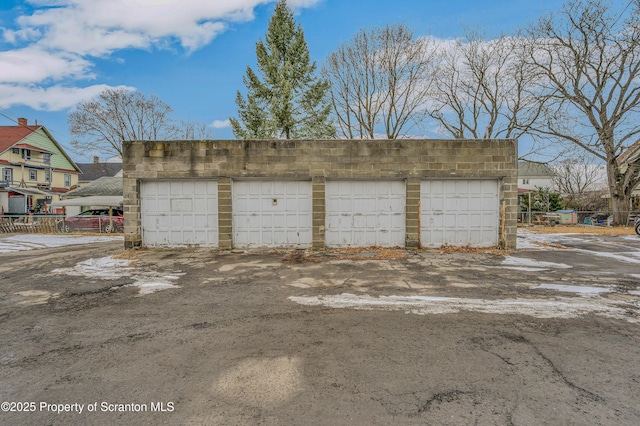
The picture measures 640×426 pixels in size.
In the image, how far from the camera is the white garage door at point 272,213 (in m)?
10.4

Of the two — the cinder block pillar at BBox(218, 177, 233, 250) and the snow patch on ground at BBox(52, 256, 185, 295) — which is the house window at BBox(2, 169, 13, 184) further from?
the cinder block pillar at BBox(218, 177, 233, 250)

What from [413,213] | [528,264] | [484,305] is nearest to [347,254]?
[413,213]

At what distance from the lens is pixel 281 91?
2109 centimetres

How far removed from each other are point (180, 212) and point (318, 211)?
4.21 m

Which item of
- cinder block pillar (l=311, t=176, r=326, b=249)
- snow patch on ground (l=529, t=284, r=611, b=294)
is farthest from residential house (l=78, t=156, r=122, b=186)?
snow patch on ground (l=529, t=284, r=611, b=294)

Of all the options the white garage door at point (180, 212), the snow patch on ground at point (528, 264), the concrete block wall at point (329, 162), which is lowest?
the snow patch on ground at point (528, 264)

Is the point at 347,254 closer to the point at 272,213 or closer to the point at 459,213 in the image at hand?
the point at 272,213

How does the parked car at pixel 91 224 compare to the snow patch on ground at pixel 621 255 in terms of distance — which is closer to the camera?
the snow patch on ground at pixel 621 255

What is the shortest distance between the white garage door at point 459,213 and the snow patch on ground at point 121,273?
7022 millimetres

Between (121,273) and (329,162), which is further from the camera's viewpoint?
(329,162)

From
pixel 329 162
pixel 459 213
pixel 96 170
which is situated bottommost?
pixel 459 213

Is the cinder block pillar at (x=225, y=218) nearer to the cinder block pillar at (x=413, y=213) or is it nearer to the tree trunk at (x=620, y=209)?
the cinder block pillar at (x=413, y=213)

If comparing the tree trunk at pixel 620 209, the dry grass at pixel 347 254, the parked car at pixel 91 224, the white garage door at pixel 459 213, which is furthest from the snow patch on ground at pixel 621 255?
the parked car at pixel 91 224

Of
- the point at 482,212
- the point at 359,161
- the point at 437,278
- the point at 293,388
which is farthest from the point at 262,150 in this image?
the point at 293,388
